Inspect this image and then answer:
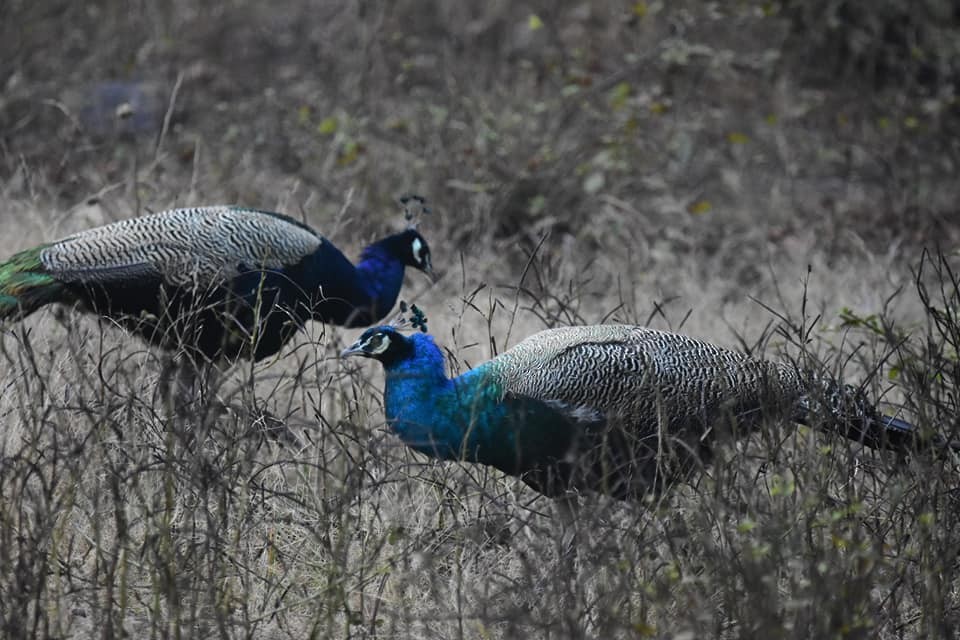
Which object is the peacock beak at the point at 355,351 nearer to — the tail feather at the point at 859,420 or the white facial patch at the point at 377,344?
the white facial patch at the point at 377,344

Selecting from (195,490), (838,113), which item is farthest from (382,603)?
(838,113)

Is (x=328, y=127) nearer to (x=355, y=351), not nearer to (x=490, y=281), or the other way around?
(x=490, y=281)

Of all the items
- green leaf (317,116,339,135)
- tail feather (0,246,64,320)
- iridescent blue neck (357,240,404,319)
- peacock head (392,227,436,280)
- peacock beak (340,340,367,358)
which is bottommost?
peacock beak (340,340,367,358)

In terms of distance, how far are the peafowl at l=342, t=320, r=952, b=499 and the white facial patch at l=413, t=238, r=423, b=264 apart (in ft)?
4.39

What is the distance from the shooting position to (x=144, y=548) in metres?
2.74

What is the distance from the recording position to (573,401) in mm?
3559

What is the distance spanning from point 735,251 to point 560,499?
4067mm

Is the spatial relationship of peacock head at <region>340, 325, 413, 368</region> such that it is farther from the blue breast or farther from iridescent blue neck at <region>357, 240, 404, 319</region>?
iridescent blue neck at <region>357, 240, 404, 319</region>

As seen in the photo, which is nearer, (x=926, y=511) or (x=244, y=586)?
(x=244, y=586)

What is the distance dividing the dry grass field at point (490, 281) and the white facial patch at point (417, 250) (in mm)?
277

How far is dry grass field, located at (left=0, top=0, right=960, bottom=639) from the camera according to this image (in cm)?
282

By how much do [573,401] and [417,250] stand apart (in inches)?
62.5

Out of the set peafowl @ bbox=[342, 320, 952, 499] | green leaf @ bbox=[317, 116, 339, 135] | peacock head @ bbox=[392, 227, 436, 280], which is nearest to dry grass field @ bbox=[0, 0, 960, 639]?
green leaf @ bbox=[317, 116, 339, 135]

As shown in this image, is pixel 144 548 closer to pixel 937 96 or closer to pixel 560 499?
pixel 560 499
